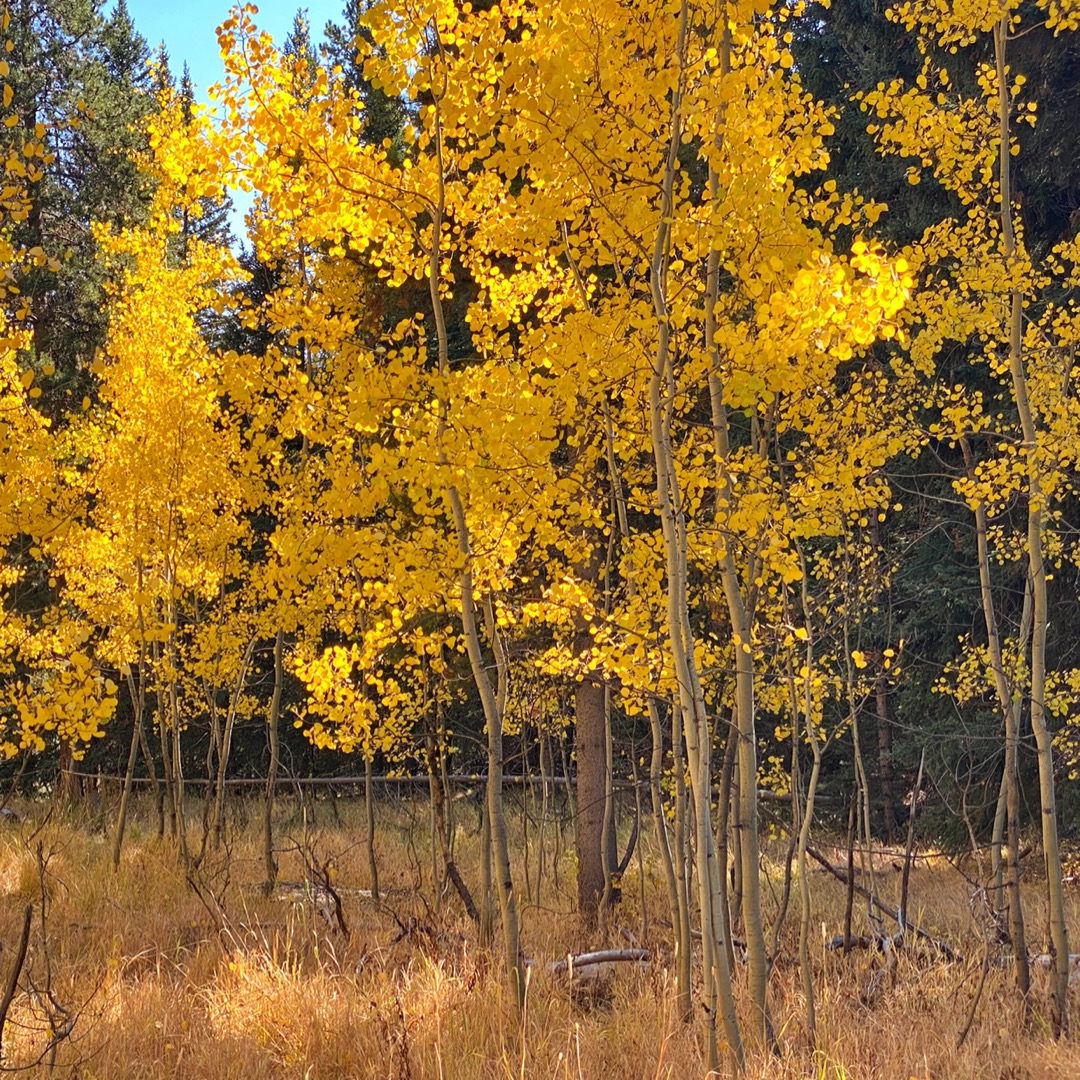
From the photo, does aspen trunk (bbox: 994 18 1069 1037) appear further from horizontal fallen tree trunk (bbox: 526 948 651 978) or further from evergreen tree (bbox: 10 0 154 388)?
evergreen tree (bbox: 10 0 154 388)

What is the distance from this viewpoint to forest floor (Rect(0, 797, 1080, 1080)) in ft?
12.9

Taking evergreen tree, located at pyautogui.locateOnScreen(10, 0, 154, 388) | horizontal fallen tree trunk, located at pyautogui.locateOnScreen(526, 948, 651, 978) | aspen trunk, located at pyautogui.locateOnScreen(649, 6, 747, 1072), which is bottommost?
horizontal fallen tree trunk, located at pyautogui.locateOnScreen(526, 948, 651, 978)

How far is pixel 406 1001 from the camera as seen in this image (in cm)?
460

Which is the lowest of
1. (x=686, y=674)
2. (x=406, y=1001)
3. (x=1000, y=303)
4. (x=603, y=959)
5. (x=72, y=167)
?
(x=603, y=959)

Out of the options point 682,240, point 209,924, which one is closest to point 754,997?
point 682,240

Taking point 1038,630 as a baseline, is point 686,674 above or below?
below

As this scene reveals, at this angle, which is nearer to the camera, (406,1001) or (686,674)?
(686,674)

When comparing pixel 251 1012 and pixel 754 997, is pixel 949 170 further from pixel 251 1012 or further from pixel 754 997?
pixel 251 1012

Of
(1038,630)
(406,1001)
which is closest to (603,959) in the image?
(406,1001)

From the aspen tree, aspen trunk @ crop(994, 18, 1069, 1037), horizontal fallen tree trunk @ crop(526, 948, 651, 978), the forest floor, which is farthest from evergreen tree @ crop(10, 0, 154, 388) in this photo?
aspen trunk @ crop(994, 18, 1069, 1037)

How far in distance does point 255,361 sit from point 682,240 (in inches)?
Result: 75.8

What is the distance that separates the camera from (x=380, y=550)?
439 cm

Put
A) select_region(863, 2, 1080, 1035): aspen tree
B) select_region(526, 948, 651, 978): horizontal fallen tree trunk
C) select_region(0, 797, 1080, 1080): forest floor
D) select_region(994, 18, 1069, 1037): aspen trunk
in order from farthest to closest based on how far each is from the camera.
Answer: select_region(526, 948, 651, 978): horizontal fallen tree trunk → select_region(863, 2, 1080, 1035): aspen tree → select_region(994, 18, 1069, 1037): aspen trunk → select_region(0, 797, 1080, 1080): forest floor

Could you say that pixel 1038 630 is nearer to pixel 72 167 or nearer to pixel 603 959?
pixel 603 959
